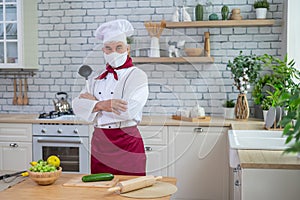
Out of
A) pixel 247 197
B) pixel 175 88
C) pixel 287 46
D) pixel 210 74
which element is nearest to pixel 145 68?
pixel 175 88

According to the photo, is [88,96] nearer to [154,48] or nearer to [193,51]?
[154,48]

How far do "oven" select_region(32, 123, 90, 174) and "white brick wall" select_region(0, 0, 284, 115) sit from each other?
2.16ft

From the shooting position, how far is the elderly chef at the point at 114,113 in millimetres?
3008

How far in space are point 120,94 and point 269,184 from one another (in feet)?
4.01

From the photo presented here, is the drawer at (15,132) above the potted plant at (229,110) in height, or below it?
below

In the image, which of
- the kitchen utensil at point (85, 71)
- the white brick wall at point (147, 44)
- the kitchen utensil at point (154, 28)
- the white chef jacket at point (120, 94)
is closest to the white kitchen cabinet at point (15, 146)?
the white brick wall at point (147, 44)

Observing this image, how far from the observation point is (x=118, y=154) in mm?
3062

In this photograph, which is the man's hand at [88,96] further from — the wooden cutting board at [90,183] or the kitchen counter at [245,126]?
the kitchen counter at [245,126]

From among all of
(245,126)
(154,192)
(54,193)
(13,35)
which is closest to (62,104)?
(13,35)

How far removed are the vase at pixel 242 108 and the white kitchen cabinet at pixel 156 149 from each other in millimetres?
764

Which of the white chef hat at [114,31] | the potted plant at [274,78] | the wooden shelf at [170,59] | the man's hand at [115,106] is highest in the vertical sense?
the white chef hat at [114,31]

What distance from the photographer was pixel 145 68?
462 cm

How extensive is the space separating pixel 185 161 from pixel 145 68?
3.71ft

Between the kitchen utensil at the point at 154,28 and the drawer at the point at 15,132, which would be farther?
the kitchen utensil at the point at 154,28
